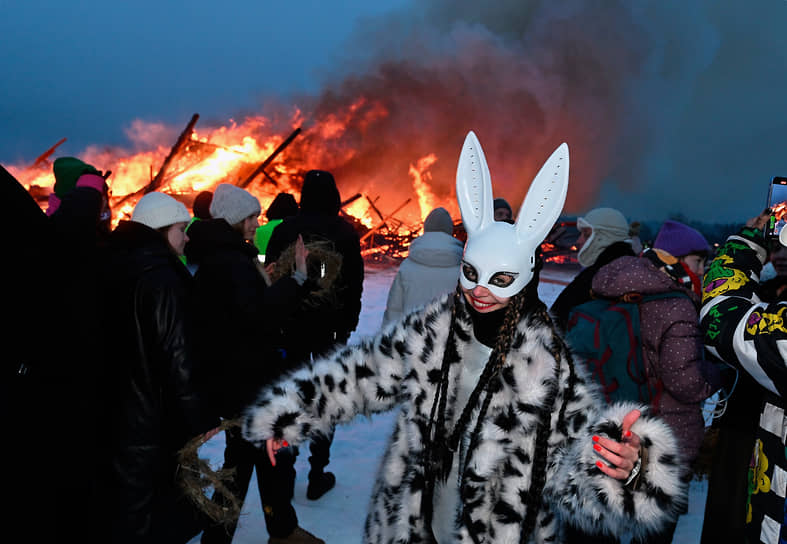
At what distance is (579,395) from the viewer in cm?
177

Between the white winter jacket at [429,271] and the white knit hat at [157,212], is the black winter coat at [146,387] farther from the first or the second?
the white winter jacket at [429,271]

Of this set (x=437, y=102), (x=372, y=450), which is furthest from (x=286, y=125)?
(x=372, y=450)

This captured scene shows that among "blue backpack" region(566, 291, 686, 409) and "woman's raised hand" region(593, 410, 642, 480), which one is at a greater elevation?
"blue backpack" region(566, 291, 686, 409)

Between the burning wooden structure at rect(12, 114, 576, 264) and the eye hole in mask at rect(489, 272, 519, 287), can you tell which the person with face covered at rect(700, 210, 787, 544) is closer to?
the eye hole in mask at rect(489, 272, 519, 287)

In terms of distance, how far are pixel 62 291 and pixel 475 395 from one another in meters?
1.49

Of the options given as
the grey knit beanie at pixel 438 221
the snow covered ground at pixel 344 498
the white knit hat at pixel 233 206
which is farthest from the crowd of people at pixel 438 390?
the grey knit beanie at pixel 438 221

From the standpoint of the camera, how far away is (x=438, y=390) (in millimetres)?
1958

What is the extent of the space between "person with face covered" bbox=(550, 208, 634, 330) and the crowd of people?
2.19ft

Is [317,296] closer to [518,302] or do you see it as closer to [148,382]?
[148,382]

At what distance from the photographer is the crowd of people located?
1577 mm

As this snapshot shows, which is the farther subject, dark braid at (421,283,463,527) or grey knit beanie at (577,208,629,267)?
grey knit beanie at (577,208,629,267)

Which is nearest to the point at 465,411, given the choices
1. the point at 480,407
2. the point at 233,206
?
the point at 480,407

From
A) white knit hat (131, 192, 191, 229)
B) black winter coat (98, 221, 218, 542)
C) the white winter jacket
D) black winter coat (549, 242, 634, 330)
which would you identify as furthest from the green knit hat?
black winter coat (549, 242, 634, 330)

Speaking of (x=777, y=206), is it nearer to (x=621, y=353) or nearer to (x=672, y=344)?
(x=672, y=344)
